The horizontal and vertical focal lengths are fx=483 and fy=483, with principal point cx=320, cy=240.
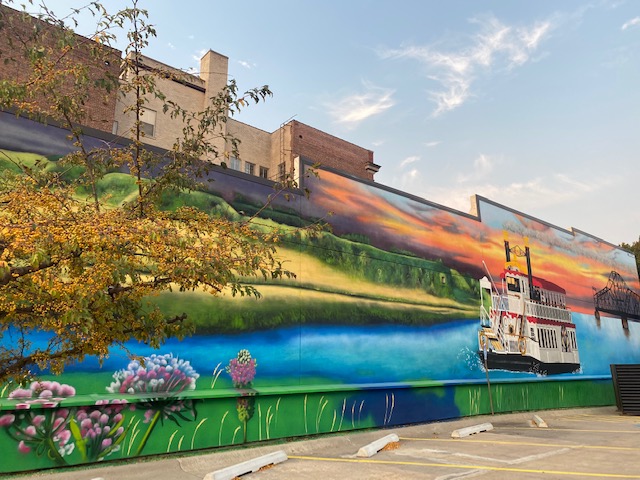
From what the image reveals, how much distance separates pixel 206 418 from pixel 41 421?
325 centimetres

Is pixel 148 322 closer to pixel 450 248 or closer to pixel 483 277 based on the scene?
pixel 450 248

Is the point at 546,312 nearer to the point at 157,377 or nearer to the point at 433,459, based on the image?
the point at 433,459

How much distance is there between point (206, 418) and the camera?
10.6m

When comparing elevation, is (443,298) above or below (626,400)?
above

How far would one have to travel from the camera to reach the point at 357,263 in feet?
48.8

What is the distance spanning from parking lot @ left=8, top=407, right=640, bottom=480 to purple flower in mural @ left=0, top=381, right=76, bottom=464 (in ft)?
1.42

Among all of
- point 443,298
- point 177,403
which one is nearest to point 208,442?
point 177,403

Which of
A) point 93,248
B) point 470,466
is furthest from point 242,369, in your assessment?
point 93,248

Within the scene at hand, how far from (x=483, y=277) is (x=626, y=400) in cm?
850

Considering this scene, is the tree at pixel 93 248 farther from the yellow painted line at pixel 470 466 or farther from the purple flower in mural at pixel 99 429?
the yellow painted line at pixel 470 466

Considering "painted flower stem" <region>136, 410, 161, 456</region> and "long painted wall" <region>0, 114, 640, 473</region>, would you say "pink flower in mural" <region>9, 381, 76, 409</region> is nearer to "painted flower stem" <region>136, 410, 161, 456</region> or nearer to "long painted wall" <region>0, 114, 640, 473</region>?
"long painted wall" <region>0, 114, 640, 473</region>

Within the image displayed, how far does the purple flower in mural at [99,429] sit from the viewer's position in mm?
8969

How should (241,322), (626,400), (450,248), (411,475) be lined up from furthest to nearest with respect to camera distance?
(626,400), (450,248), (241,322), (411,475)

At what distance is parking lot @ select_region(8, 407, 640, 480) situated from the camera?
842 centimetres
